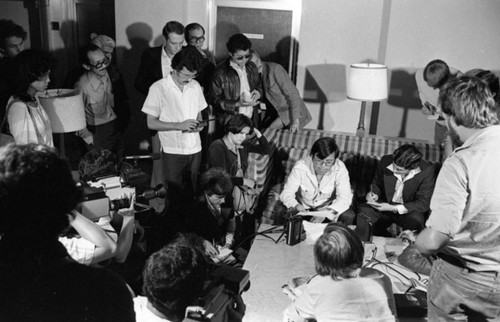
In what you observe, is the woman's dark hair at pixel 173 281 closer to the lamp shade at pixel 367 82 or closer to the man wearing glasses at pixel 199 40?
the man wearing glasses at pixel 199 40

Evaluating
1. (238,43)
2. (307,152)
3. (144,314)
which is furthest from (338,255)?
(238,43)

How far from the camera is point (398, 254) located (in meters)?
2.58

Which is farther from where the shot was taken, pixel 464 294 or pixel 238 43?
pixel 238 43

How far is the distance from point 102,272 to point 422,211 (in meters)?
2.77

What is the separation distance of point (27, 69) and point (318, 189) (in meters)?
Result: 1.88

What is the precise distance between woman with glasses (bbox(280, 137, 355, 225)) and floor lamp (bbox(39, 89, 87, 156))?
136 centimetres

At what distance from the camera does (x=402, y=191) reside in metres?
3.49

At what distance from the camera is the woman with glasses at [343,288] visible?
5.79 ft

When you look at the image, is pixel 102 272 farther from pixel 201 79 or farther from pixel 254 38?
pixel 254 38

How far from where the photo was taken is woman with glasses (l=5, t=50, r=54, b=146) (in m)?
2.57

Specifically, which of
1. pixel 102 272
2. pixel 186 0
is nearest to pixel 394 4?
pixel 186 0

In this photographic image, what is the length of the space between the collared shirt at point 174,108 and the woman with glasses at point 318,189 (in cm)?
76

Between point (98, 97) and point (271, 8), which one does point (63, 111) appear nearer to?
point (98, 97)

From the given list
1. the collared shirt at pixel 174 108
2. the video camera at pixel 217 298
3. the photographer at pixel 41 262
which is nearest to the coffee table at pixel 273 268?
the video camera at pixel 217 298
